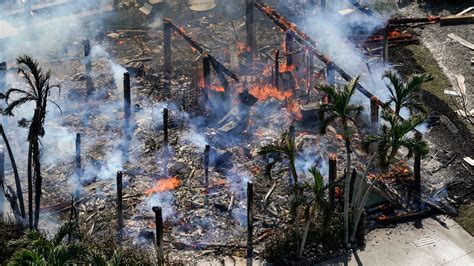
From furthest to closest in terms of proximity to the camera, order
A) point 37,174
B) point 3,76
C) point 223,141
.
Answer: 1. point 3,76
2. point 223,141
3. point 37,174

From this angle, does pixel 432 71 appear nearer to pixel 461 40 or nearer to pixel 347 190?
pixel 461 40

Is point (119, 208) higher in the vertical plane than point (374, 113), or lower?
lower

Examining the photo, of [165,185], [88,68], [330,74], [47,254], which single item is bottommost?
[165,185]

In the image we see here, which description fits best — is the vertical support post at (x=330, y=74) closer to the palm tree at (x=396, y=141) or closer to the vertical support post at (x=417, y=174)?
the vertical support post at (x=417, y=174)

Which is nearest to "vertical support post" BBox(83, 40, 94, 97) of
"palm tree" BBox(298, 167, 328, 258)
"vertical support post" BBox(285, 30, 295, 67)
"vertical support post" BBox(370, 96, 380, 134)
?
"vertical support post" BBox(285, 30, 295, 67)

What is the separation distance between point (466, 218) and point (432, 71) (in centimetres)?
1079

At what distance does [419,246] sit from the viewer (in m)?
21.3

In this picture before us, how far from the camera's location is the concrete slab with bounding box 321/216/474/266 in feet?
67.9

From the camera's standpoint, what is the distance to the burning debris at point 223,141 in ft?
68.2

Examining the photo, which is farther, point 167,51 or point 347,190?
point 167,51

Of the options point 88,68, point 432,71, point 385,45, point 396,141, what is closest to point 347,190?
Answer: point 396,141

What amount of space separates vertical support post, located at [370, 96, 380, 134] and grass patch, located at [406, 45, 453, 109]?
14.3ft

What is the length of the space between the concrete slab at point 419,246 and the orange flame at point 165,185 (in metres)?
6.36

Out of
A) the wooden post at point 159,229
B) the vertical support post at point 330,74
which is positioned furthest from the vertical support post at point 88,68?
the wooden post at point 159,229
